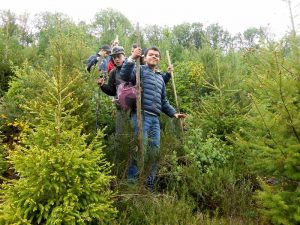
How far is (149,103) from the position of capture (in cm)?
500

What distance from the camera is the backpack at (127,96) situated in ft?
15.9

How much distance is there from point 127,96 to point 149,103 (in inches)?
14.3

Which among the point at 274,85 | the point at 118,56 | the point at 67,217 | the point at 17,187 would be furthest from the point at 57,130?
the point at 274,85

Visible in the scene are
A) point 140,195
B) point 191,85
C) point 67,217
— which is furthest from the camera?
point 191,85

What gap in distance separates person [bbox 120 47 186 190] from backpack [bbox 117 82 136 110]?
0.39 ft

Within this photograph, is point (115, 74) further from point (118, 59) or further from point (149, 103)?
point (149, 103)

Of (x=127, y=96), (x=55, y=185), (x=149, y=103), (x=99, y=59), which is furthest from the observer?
(x=99, y=59)

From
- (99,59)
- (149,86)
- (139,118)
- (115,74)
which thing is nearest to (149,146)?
(139,118)

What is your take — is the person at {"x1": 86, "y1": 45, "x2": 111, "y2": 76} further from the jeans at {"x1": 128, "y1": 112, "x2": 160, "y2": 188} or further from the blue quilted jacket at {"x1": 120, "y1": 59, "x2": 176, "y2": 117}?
the jeans at {"x1": 128, "y1": 112, "x2": 160, "y2": 188}

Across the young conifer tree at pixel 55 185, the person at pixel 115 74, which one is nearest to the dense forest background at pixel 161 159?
the young conifer tree at pixel 55 185

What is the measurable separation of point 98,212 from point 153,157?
121cm

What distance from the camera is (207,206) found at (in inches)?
203

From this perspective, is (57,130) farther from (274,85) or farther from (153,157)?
(274,85)

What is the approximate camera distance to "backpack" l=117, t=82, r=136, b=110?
485cm
